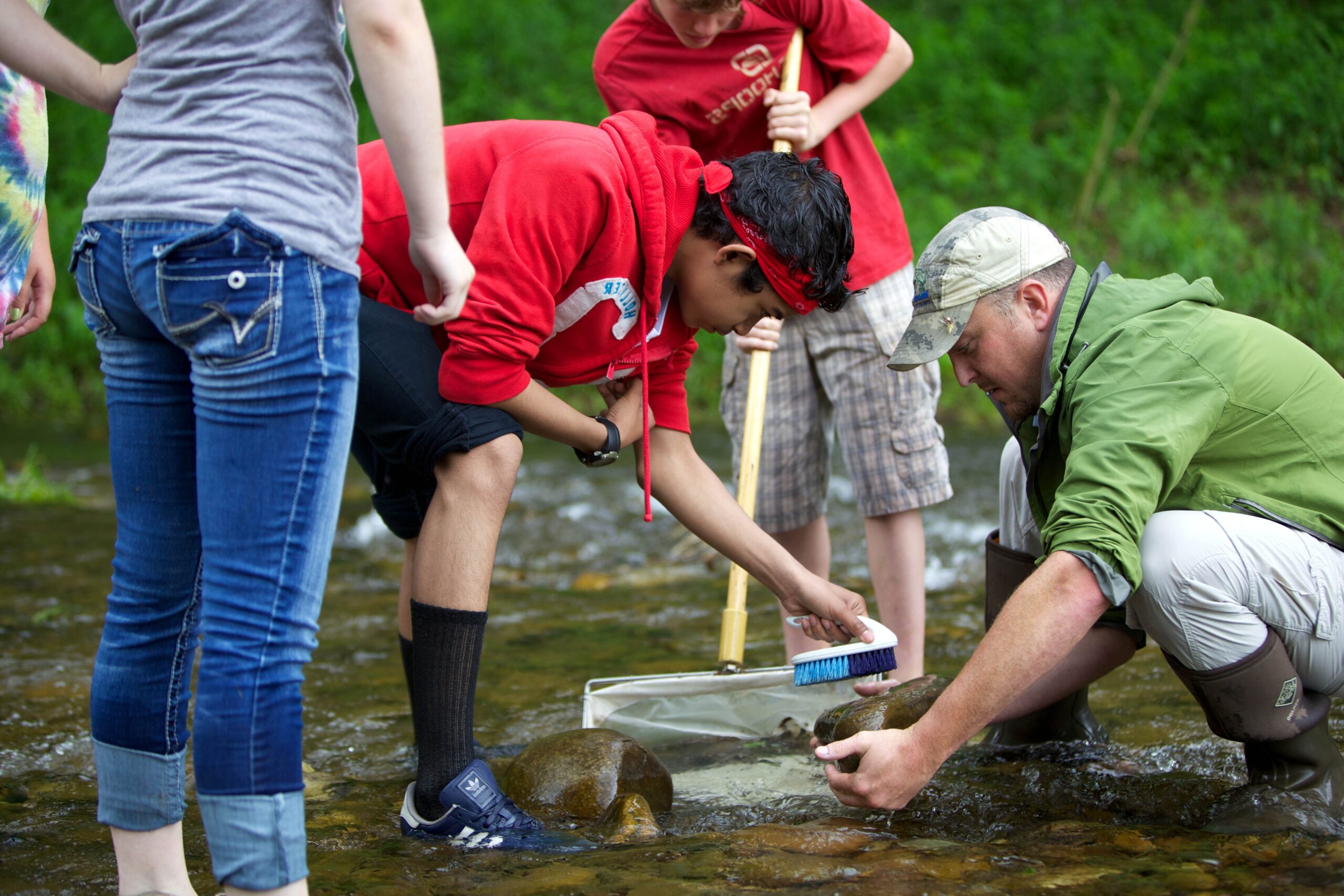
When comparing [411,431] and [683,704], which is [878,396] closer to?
[683,704]

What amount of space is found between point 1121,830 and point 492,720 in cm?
155

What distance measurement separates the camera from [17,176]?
2.14m

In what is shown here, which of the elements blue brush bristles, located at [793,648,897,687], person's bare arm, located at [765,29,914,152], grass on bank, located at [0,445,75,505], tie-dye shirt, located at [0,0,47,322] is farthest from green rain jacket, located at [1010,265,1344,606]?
grass on bank, located at [0,445,75,505]

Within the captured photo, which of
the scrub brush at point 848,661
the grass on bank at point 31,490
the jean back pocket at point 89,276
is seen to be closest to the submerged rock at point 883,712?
the scrub brush at point 848,661

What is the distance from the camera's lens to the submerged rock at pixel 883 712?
2402 millimetres

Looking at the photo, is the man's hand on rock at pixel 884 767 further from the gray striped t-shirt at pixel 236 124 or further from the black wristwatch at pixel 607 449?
the gray striped t-shirt at pixel 236 124

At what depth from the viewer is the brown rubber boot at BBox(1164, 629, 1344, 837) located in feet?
6.82

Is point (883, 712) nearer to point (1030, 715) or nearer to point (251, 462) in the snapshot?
point (1030, 715)

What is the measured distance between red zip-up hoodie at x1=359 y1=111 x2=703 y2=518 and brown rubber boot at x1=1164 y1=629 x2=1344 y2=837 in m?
1.16

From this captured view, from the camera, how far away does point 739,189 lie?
90.0 inches

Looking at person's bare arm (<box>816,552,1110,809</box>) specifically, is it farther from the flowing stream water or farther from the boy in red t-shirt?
the boy in red t-shirt

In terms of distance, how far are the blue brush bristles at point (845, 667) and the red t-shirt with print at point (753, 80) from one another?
1.01m

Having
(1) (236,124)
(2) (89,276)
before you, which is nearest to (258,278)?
(1) (236,124)

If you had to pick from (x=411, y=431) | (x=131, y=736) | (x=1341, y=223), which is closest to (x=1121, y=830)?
(x=411, y=431)
